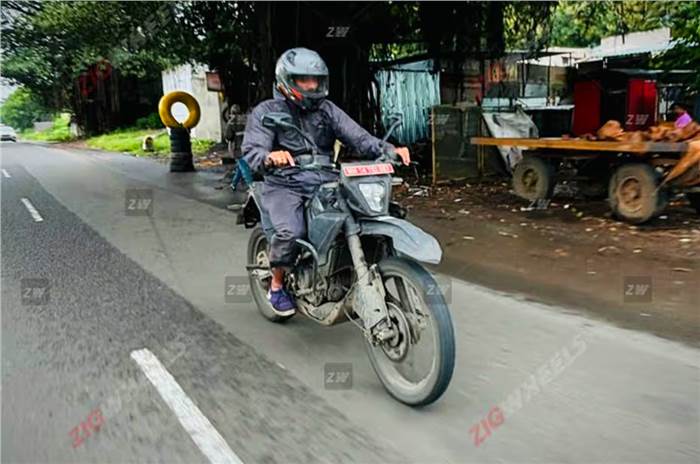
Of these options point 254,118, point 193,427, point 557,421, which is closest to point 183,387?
point 193,427

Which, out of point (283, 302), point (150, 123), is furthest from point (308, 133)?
point (150, 123)

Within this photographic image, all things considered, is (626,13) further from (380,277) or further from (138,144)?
(138,144)

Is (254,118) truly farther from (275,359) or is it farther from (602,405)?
(602,405)

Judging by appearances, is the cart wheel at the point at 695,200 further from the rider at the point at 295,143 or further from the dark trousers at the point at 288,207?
the dark trousers at the point at 288,207

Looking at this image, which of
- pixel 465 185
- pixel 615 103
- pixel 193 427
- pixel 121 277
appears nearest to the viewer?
pixel 193 427

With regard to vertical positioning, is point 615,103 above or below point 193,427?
above

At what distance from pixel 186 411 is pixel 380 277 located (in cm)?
133

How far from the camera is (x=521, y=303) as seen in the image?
17.9 ft

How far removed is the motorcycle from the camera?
3420mm

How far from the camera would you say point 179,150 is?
16.8m

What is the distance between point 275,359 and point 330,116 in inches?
69.3

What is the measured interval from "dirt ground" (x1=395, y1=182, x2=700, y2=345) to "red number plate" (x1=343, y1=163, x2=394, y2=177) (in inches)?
97.8

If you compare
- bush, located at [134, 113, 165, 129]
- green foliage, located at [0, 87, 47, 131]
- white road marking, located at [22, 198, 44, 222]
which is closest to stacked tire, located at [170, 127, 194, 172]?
white road marking, located at [22, 198, 44, 222]

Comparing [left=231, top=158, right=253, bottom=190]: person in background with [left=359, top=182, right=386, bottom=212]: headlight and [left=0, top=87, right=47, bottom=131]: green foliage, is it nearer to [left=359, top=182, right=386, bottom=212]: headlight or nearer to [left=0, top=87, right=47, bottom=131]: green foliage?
[left=359, top=182, right=386, bottom=212]: headlight
